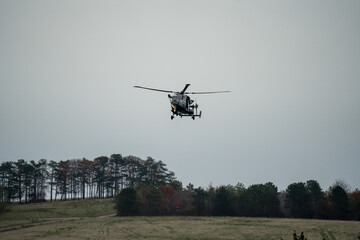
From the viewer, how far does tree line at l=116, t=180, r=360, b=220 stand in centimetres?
8000

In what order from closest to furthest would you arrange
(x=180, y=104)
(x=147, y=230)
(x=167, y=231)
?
1. (x=180, y=104)
2. (x=167, y=231)
3. (x=147, y=230)

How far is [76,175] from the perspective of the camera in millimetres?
116812

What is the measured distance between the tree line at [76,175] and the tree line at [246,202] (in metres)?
16.0

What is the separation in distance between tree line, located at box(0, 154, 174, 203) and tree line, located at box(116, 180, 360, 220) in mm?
16009

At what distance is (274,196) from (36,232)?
6283 centimetres

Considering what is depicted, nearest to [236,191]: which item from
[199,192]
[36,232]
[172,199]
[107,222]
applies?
[199,192]

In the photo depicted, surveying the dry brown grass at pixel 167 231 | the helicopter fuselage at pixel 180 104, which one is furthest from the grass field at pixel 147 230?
the helicopter fuselage at pixel 180 104

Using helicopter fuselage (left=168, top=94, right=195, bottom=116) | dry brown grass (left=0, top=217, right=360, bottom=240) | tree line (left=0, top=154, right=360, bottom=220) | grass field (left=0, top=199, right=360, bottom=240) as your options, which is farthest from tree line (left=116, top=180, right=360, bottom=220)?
helicopter fuselage (left=168, top=94, right=195, bottom=116)

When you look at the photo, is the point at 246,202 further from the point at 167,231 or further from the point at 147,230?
the point at 147,230

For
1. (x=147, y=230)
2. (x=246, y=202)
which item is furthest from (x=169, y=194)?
(x=147, y=230)

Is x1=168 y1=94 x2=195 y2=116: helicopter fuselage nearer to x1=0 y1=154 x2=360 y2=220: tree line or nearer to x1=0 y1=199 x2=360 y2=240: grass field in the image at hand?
x1=0 y1=199 x2=360 y2=240: grass field

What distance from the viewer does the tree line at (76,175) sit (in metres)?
106

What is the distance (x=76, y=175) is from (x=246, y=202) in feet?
217

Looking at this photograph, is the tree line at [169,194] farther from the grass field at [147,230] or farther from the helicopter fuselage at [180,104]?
the helicopter fuselage at [180,104]
